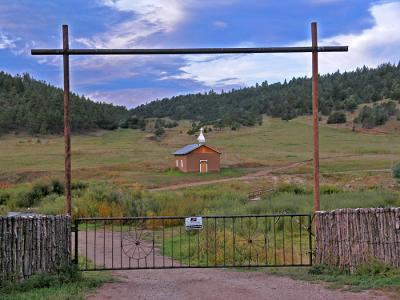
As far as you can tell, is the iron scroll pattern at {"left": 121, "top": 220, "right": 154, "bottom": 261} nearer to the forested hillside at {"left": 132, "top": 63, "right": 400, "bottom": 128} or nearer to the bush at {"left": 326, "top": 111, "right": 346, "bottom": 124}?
the forested hillside at {"left": 132, "top": 63, "right": 400, "bottom": 128}

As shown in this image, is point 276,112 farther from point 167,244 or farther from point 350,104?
point 167,244

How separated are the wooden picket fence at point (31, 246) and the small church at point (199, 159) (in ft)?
158

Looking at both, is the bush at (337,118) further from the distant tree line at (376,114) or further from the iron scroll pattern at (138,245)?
the iron scroll pattern at (138,245)

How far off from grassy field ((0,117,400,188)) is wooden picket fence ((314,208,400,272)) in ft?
115

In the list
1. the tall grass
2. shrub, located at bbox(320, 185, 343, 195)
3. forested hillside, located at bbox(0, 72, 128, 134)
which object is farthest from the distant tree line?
the tall grass

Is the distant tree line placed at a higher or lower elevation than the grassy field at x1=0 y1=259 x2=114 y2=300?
higher

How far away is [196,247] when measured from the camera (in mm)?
15570

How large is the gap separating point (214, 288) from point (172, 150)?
236ft

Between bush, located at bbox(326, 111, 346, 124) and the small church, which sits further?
bush, located at bbox(326, 111, 346, 124)

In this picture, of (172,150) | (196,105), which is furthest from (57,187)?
(196,105)

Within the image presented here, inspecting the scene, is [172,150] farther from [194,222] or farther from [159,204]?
[194,222]

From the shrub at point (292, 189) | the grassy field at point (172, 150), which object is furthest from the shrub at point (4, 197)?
the shrub at point (292, 189)

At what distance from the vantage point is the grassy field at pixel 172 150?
55312 millimetres

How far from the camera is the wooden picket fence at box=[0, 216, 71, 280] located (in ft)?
28.5
